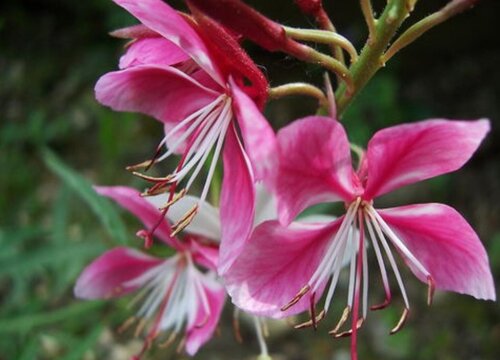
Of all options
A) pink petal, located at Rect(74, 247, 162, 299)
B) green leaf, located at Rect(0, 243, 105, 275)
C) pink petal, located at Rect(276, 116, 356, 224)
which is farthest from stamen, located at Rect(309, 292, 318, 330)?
green leaf, located at Rect(0, 243, 105, 275)

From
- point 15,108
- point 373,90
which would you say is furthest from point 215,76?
point 15,108

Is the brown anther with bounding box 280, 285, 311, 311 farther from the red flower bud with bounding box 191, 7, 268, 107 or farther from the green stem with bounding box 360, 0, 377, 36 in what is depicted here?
the green stem with bounding box 360, 0, 377, 36

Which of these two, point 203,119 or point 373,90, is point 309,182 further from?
point 373,90

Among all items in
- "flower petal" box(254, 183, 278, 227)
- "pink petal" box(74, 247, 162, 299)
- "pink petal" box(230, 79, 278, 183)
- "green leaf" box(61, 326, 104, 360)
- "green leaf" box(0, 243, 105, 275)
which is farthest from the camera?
"green leaf" box(0, 243, 105, 275)

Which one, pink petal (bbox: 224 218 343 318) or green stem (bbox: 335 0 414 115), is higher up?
green stem (bbox: 335 0 414 115)

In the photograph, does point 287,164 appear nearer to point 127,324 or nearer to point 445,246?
point 445,246

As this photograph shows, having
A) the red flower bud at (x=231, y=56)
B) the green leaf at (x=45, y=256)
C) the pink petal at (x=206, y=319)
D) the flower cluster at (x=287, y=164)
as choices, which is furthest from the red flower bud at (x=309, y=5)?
the green leaf at (x=45, y=256)

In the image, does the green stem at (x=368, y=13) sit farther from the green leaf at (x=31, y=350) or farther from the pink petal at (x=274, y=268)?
the green leaf at (x=31, y=350)
